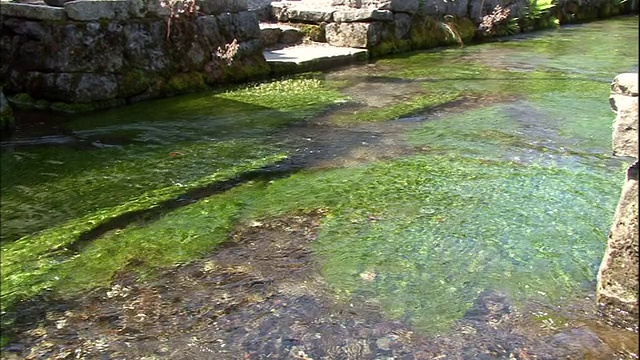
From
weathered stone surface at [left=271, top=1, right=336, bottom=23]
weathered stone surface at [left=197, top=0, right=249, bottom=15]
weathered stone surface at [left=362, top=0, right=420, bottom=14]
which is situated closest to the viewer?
weathered stone surface at [left=197, top=0, right=249, bottom=15]

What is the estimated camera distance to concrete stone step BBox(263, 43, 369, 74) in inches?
343

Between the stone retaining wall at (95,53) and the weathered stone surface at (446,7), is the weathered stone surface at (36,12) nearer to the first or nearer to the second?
the stone retaining wall at (95,53)

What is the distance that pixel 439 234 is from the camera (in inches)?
143

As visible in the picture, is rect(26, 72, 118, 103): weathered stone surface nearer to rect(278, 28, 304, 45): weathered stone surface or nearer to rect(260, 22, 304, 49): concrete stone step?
rect(260, 22, 304, 49): concrete stone step

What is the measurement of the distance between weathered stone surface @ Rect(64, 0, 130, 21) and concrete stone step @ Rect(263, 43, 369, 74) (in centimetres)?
219

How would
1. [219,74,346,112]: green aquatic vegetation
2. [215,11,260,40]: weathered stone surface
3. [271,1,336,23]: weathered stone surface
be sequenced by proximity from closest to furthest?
1. [219,74,346,112]: green aquatic vegetation
2. [215,11,260,40]: weathered stone surface
3. [271,1,336,23]: weathered stone surface

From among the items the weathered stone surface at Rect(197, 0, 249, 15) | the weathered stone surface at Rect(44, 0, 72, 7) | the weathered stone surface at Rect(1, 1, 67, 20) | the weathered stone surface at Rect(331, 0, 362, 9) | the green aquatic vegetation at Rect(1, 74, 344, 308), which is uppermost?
the weathered stone surface at Rect(44, 0, 72, 7)

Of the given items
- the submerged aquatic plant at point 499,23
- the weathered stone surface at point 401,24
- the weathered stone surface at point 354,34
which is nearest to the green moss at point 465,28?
the submerged aquatic plant at point 499,23

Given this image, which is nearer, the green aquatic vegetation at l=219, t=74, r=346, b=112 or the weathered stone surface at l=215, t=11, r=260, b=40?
the green aquatic vegetation at l=219, t=74, r=346, b=112

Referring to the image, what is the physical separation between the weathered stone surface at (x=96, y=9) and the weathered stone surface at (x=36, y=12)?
87 millimetres

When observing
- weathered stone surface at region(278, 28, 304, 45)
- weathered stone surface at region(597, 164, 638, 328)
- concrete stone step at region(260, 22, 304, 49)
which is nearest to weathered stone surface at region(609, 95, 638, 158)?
weathered stone surface at region(597, 164, 638, 328)

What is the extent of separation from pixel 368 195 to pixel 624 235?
1857mm

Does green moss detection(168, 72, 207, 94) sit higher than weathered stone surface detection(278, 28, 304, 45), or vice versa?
weathered stone surface detection(278, 28, 304, 45)

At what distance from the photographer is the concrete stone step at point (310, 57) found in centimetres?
870
